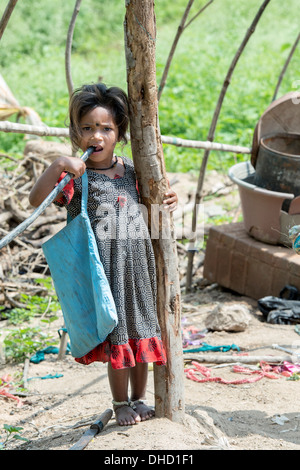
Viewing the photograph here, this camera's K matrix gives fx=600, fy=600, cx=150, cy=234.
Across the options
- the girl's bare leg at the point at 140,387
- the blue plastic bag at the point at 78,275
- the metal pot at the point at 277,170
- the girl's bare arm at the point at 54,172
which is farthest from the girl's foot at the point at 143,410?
the metal pot at the point at 277,170

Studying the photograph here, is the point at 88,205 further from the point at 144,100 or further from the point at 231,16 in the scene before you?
the point at 231,16

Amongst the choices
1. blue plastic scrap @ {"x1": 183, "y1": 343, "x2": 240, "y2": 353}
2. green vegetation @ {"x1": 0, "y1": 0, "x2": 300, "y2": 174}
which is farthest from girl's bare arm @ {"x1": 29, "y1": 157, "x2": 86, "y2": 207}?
green vegetation @ {"x1": 0, "y1": 0, "x2": 300, "y2": 174}

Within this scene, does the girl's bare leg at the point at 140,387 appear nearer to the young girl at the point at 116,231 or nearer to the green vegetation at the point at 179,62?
the young girl at the point at 116,231

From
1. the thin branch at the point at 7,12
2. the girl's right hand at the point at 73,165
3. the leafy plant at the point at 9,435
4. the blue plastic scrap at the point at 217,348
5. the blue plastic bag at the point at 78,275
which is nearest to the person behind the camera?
the girl's right hand at the point at 73,165

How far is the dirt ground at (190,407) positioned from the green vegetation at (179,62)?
12.3 feet

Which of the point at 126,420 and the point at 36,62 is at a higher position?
the point at 36,62

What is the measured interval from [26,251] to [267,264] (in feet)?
6.35

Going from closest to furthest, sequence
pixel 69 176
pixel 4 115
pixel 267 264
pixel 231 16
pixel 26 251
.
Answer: pixel 69 176
pixel 267 264
pixel 26 251
pixel 4 115
pixel 231 16

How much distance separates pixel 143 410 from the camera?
232 cm

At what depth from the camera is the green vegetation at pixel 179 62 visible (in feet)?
26.4

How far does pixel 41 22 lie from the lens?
457 inches

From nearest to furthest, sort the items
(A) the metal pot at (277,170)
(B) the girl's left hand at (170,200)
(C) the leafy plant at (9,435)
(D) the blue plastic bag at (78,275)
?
(D) the blue plastic bag at (78,275) < (B) the girl's left hand at (170,200) < (C) the leafy plant at (9,435) < (A) the metal pot at (277,170)

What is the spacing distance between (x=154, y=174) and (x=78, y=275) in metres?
0.46
